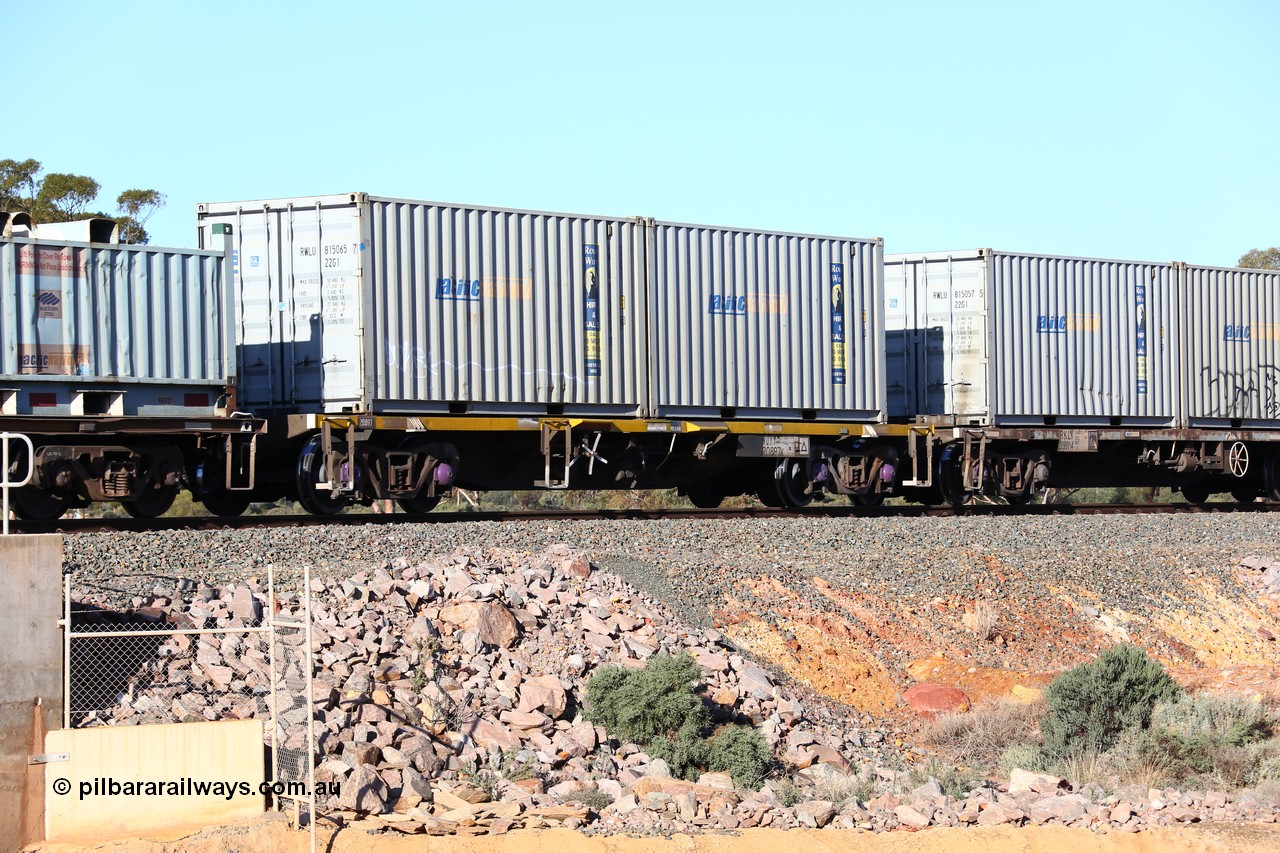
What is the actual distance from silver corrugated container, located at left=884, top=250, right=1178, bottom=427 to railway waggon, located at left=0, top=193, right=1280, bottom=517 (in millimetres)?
46

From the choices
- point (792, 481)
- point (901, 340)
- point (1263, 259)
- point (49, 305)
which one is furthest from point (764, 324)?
point (1263, 259)

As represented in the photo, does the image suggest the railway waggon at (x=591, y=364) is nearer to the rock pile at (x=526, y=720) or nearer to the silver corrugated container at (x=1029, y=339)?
the silver corrugated container at (x=1029, y=339)

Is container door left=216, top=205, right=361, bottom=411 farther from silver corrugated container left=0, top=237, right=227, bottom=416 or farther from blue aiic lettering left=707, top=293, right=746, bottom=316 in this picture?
blue aiic lettering left=707, top=293, right=746, bottom=316

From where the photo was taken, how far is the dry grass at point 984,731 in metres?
11.3

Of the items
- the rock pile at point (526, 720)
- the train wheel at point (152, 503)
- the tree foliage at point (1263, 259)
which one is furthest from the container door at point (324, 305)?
the tree foliage at point (1263, 259)

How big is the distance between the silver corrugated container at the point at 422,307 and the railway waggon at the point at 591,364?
3cm

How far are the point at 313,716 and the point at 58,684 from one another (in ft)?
5.75

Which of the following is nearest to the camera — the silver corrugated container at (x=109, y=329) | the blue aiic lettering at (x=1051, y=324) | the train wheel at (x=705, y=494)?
the silver corrugated container at (x=109, y=329)

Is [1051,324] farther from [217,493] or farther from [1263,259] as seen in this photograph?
[1263,259]

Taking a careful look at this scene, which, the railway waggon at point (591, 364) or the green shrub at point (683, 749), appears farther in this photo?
the railway waggon at point (591, 364)

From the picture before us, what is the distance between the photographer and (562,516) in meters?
17.0

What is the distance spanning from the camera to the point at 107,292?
14.7m
